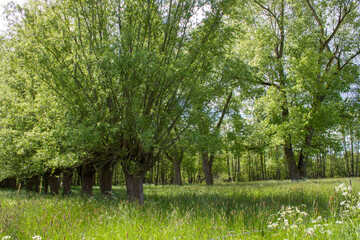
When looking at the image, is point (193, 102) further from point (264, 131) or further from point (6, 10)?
point (264, 131)

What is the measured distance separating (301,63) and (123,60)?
57.5ft

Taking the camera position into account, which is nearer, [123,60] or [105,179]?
[123,60]

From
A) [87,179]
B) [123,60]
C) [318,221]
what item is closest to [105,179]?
[87,179]

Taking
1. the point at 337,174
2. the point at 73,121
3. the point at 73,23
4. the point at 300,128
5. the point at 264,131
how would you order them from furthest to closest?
1. the point at 337,174
2. the point at 264,131
3. the point at 300,128
4. the point at 73,23
5. the point at 73,121

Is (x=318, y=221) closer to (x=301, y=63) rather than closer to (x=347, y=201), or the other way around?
(x=347, y=201)

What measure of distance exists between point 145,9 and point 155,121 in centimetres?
373

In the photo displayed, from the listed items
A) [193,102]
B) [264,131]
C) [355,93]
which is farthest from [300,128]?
[193,102]

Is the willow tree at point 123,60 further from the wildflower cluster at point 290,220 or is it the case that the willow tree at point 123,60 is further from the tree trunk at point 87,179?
the tree trunk at point 87,179

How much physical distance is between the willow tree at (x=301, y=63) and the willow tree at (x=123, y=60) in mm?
12981

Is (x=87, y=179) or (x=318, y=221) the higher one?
(x=318, y=221)

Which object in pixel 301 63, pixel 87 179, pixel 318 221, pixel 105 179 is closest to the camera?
pixel 318 221

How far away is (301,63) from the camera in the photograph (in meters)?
19.7

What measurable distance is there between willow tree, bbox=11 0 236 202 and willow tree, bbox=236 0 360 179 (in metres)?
13.0

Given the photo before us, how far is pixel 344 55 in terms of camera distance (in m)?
22.6
